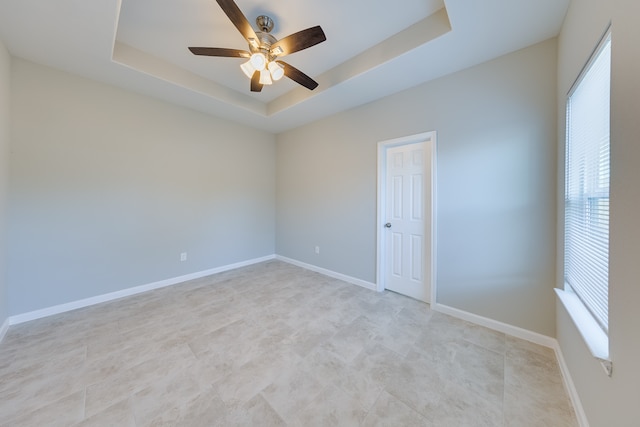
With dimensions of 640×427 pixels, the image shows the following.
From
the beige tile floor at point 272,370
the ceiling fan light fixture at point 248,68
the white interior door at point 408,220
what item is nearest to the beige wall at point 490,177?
the white interior door at point 408,220

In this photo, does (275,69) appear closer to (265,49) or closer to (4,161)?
(265,49)

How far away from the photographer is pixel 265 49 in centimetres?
194

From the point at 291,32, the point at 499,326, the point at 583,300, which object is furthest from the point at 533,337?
the point at 291,32

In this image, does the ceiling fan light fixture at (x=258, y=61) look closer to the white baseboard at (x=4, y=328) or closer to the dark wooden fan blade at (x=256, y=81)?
the dark wooden fan blade at (x=256, y=81)

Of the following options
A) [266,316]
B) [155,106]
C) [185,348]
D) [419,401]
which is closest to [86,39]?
[155,106]

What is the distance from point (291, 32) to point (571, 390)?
360 cm

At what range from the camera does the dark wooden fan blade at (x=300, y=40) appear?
5.45ft

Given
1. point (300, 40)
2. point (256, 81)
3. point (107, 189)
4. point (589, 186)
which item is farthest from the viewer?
point (107, 189)

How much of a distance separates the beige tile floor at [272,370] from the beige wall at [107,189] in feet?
1.81

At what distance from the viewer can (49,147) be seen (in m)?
2.41

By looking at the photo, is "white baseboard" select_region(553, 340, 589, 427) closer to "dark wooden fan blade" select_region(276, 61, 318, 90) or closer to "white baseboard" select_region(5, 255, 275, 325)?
"dark wooden fan blade" select_region(276, 61, 318, 90)

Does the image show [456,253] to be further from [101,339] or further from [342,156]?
[101,339]

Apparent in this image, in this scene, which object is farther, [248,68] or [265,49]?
[248,68]

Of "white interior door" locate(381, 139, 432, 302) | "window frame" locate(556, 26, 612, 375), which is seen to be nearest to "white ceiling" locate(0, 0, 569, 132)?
"window frame" locate(556, 26, 612, 375)
